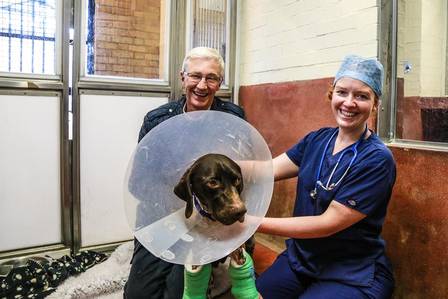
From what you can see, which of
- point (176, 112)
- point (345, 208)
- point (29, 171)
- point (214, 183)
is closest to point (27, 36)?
point (29, 171)

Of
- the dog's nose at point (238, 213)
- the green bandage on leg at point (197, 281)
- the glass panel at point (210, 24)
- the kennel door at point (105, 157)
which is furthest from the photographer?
the glass panel at point (210, 24)

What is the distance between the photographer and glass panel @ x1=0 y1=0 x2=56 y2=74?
85.6 inches

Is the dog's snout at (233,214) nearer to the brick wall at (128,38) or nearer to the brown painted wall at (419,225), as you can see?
the brown painted wall at (419,225)

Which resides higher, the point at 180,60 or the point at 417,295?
the point at 180,60

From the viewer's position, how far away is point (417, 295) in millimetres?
1573

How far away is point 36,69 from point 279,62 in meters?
1.49

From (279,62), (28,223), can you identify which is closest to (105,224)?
(28,223)

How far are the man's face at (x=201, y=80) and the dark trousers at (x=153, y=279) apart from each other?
705 mm

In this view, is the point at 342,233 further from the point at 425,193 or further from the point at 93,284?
the point at 93,284

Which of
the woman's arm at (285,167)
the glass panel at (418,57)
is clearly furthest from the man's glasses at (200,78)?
the glass panel at (418,57)

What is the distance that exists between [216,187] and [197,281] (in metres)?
0.34

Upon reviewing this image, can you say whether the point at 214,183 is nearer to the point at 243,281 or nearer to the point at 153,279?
the point at 243,281

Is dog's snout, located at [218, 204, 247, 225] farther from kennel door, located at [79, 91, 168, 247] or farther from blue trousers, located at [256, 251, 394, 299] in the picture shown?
kennel door, located at [79, 91, 168, 247]

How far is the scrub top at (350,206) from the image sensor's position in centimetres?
125
